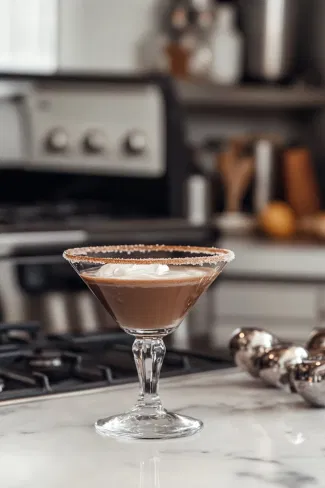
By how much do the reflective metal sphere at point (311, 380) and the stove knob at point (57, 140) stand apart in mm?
1805

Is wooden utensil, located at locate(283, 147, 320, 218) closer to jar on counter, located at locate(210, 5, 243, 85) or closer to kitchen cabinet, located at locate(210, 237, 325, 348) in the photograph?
jar on counter, located at locate(210, 5, 243, 85)

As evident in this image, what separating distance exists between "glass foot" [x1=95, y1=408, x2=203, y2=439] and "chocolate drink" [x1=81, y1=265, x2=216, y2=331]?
0.28ft

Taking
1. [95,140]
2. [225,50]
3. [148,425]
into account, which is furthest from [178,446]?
[225,50]

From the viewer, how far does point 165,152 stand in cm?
275

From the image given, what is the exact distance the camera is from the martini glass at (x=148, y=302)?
0.88 m

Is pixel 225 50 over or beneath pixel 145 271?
over

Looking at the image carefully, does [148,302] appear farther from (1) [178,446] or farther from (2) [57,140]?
(2) [57,140]

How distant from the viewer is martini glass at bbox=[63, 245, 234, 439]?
0.88m

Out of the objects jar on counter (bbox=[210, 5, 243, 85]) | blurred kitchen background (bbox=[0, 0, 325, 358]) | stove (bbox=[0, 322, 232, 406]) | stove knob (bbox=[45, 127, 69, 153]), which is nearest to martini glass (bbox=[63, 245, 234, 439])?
stove (bbox=[0, 322, 232, 406])

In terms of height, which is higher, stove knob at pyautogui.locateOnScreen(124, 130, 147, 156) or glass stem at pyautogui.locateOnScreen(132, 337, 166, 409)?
stove knob at pyautogui.locateOnScreen(124, 130, 147, 156)

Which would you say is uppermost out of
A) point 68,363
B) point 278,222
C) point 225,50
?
point 225,50

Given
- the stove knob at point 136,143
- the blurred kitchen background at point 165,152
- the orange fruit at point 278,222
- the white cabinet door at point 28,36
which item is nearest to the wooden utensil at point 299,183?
the blurred kitchen background at point 165,152

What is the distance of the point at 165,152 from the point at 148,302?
6.18 ft

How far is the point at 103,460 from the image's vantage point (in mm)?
795
